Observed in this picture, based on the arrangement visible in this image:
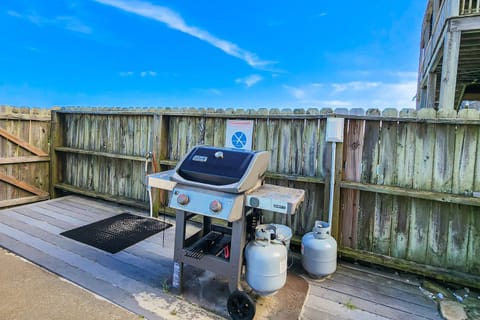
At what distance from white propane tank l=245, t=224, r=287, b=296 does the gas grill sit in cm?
9

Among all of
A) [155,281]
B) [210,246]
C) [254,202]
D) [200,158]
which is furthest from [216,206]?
[155,281]

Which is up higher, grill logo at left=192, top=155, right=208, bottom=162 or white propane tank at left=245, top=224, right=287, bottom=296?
grill logo at left=192, top=155, right=208, bottom=162

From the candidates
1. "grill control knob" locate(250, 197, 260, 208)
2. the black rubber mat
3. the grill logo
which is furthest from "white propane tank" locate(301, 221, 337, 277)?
the black rubber mat

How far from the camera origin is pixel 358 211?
106 inches

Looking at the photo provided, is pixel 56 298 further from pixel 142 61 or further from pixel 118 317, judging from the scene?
pixel 142 61

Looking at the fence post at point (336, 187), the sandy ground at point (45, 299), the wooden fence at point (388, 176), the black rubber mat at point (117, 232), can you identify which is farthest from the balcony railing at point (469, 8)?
the sandy ground at point (45, 299)

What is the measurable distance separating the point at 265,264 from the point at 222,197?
1.77ft

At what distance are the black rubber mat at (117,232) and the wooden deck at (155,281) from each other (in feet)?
0.38

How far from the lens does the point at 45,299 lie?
1.94 m

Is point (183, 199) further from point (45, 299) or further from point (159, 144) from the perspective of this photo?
point (159, 144)

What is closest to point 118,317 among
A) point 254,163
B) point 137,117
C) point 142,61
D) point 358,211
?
point 254,163

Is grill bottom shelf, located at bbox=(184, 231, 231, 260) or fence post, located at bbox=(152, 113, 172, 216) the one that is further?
fence post, located at bbox=(152, 113, 172, 216)

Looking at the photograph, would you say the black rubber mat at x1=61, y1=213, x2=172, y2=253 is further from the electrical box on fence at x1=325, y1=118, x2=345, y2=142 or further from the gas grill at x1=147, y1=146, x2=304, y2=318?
the electrical box on fence at x1=325, y1=118, x2=345, y2=142

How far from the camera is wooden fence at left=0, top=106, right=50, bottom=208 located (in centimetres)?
419
